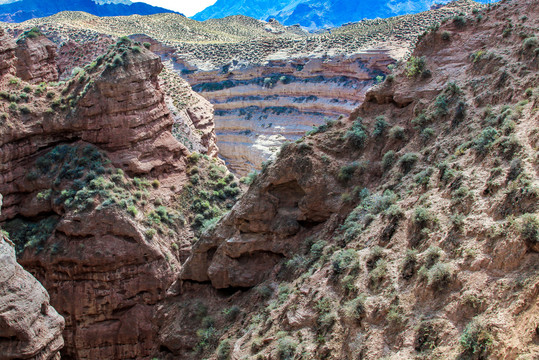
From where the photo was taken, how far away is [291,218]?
20.8 m

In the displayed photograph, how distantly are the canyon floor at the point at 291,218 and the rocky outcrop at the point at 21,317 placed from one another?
0.21 feet

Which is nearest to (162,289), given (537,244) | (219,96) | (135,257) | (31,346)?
(135,257)

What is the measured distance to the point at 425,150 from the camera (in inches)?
698

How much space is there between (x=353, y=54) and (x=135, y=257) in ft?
163

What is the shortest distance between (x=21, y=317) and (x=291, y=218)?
10.9 m

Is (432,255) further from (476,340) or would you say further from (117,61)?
(117,61)

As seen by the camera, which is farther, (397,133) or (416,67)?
(416,67)

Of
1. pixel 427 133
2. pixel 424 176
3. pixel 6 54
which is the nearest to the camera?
pixel 424 176

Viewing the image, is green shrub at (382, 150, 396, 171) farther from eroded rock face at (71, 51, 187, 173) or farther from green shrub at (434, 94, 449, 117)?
eroded rock face at (71, 51, 187, 173)

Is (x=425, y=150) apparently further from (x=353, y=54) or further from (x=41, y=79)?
(x=353, y=54)

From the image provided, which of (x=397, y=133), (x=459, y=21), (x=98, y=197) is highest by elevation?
(x=459, y=21)

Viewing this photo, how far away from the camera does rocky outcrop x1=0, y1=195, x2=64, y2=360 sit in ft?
55.5

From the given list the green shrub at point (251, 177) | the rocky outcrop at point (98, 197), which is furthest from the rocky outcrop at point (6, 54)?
the green shrub at point (251, 177)

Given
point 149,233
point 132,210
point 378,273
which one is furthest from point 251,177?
point 378,273
